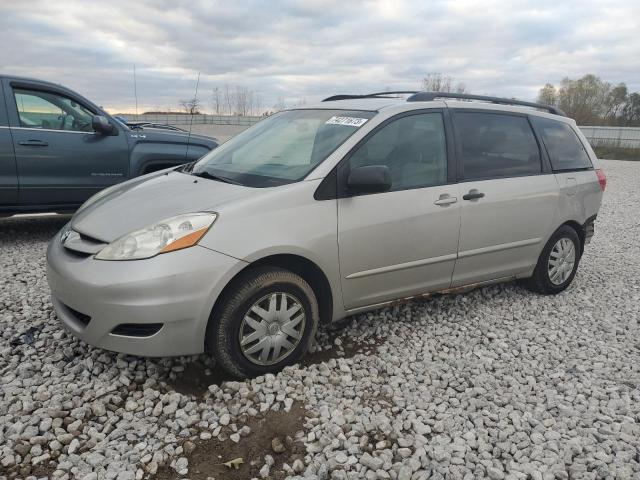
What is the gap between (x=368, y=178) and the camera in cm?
314

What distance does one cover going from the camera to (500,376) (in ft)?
10.8

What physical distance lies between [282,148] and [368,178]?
33.3 inches

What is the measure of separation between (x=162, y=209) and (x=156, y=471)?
57.4 inches

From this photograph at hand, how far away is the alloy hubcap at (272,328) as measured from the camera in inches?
117

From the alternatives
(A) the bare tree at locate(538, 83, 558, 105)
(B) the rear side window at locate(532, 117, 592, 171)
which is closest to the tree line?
(A) the bare tree at locate(538, 83, 558, 105)

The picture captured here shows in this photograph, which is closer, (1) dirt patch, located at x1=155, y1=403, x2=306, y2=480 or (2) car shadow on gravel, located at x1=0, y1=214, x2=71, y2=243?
(1) dirt patch, located at x1=155, y1=403, x2=306, y2=480

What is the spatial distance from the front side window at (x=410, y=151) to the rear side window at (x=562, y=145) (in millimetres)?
1377

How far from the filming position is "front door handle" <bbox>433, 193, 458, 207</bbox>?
369 cm

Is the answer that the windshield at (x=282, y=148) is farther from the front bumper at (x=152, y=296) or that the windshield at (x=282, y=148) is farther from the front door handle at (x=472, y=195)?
the front door handle at (x=472, y=195)

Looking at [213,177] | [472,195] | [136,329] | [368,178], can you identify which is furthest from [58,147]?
[472,195]

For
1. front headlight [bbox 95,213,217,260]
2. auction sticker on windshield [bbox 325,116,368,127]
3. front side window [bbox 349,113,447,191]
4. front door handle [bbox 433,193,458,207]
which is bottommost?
front headlight [bbox 95,213,217,260]

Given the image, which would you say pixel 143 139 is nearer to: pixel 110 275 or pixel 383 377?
pixel 110 275

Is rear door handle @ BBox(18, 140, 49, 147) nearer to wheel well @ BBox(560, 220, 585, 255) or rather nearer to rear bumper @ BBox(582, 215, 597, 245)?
wheel well @ BBox(560, 220, 585, 255)

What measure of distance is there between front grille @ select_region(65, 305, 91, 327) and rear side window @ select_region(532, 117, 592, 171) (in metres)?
4.02
